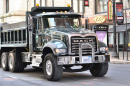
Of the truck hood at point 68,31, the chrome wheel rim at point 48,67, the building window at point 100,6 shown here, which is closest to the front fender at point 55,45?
the truck hood at point 68,31

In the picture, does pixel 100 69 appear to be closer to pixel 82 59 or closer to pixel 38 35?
pixel 82 59

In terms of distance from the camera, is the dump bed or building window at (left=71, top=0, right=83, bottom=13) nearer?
the dump bed

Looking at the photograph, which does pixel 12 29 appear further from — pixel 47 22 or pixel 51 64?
pixel 51 64

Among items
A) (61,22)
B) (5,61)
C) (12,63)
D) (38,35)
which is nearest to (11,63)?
(12,63)

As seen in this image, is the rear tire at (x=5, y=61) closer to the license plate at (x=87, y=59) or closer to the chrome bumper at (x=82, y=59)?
the chrome bumper at (x=82, y=59)

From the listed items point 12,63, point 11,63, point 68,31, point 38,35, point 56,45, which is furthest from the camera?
point 11,63

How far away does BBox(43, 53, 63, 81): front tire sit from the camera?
11.4 metres

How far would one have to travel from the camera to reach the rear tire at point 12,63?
50.1ft

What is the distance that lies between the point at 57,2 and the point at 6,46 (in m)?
35.9

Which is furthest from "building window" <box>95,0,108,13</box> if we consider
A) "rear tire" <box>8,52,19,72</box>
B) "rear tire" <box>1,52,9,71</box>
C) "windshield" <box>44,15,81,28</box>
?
"windshield" <box>44,15,81,28</box>

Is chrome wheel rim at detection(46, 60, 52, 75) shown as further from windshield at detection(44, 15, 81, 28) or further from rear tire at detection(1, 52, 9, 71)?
rear tire at detection(1, 52, 9, 71)

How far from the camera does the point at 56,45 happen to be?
447 inches

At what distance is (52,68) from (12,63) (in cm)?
459

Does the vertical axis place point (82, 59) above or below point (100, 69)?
above
